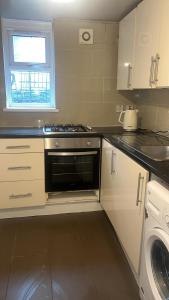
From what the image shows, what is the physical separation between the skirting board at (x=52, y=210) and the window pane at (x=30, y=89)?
1.17m

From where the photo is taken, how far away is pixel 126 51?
2.43 m

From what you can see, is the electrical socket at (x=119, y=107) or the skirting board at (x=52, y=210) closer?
the skirting board at (x=52, y=210)

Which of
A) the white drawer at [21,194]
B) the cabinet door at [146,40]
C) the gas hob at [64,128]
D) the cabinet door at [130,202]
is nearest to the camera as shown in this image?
the cabinet door at [130,202]

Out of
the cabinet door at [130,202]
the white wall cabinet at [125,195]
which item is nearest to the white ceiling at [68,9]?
the white wall cabinet at [125,195]

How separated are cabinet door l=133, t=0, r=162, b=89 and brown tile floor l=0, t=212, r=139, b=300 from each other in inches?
55.6

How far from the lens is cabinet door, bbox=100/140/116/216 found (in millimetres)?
2069

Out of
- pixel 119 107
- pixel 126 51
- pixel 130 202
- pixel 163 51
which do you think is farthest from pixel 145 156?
pixel 119 107

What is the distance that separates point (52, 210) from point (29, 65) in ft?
5.39

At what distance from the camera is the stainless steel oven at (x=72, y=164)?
2.34 metres

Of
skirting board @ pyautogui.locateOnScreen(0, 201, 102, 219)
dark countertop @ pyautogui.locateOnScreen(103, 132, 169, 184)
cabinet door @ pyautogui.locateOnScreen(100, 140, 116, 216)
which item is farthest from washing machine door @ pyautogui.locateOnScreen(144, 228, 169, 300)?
skirting board @ pyautogui.locateOnScreen(0, 201, 102, 219)

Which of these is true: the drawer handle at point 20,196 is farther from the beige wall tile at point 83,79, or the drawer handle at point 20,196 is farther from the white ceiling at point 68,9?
the white ceiling at point 68,9

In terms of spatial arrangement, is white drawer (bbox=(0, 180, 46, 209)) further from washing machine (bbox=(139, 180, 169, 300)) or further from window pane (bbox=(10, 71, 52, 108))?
washing machine (bbox=(139, 180, 169, 300))

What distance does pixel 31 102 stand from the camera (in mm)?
2844

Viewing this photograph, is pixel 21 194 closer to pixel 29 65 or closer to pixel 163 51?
pixel 29 65
